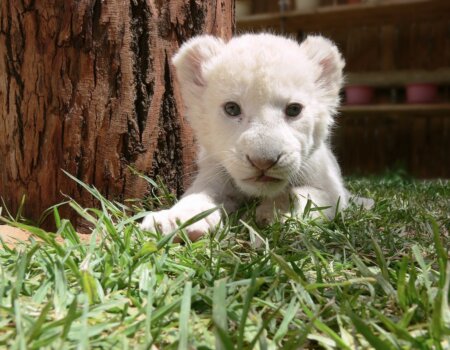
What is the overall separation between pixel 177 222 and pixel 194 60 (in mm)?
1060

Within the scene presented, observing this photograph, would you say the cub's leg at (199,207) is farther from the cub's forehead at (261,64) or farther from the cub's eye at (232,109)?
the cub's forehead at (261,64)

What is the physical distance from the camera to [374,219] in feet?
8.21

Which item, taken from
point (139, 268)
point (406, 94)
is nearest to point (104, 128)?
point (139, 268)

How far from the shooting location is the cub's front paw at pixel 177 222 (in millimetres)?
2098

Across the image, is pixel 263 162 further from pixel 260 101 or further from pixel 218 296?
pixel 218 296

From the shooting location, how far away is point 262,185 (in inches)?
94.6

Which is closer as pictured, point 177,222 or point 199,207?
point 177,222

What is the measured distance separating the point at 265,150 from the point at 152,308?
1012 millimetres

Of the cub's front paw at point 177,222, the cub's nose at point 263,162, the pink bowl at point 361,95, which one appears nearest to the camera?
the cub's front paw at point 177,222

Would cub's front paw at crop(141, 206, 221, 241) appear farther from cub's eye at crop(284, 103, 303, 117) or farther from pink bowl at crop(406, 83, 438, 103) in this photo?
pink bowl at crop(406, 83, 438, 103)

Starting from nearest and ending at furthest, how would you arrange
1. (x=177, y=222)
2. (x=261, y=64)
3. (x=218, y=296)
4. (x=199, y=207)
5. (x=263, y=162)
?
1. (x=218, y=296)
2. (x=177, y=222)
3. (x=263, y=162)
4. (x=199, y=207)
5. (x=261, y=64)

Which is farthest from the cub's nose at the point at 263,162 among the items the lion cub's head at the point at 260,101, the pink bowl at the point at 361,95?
the pink bowl at the point at 361,95

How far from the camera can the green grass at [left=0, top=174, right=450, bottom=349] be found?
1.22 meters

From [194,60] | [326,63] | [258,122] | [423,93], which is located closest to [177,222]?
[258,122]
